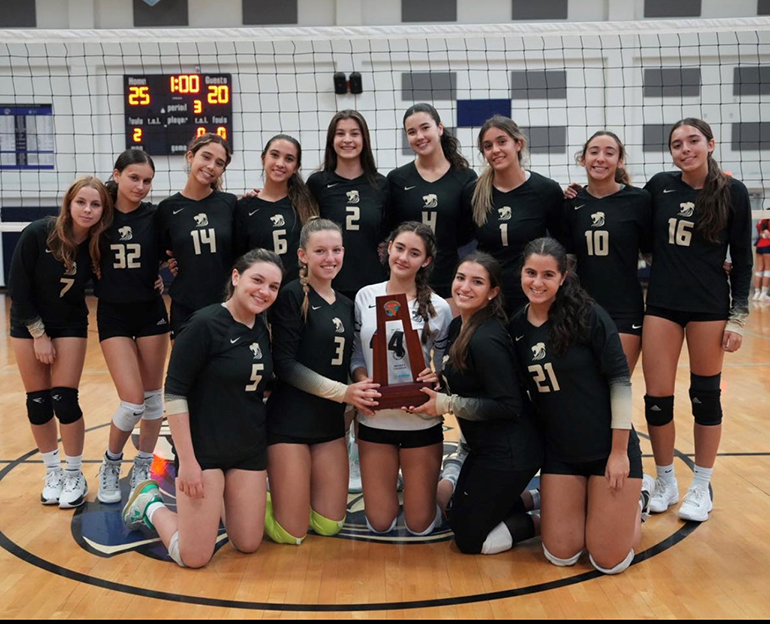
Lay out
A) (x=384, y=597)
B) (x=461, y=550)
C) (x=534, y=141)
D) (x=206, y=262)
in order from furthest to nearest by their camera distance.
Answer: (x=534, y=141), (x=206, y=262), (x=461, y=550), (x=384, y=597)

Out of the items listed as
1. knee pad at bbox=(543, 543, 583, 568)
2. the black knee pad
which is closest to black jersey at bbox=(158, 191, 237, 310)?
the black knee pad

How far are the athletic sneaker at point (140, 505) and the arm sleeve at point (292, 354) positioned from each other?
2.63 ft

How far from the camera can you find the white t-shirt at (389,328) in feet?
11.9

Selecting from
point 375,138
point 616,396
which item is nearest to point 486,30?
point 616,396

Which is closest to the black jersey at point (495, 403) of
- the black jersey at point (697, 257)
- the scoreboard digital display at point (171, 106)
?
the black jersey at point (697, 257)

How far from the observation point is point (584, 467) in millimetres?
3287

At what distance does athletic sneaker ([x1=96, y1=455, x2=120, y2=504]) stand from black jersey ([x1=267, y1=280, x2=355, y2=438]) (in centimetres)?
107

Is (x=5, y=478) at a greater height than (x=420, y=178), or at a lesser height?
lesser

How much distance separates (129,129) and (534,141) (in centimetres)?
640

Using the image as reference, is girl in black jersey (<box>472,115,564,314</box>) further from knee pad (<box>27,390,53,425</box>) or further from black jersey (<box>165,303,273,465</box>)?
knee pad (<box>27,390,53,425</box>)

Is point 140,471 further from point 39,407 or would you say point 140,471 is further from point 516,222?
point 516,222

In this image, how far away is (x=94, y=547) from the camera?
3521 mm

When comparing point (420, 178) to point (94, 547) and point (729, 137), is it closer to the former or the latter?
point (94, 547)

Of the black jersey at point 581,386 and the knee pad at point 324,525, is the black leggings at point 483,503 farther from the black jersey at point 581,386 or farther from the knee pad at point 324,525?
the knee pad at point 324,525
